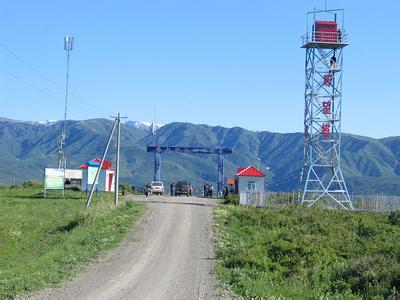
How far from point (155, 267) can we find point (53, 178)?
32476mm

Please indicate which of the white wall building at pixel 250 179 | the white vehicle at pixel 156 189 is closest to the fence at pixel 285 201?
the white wall building at pixel 250 179

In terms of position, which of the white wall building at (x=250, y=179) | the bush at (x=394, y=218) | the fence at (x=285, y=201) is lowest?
the bush at (x=394, y=218)

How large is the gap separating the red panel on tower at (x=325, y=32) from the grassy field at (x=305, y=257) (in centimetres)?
2845

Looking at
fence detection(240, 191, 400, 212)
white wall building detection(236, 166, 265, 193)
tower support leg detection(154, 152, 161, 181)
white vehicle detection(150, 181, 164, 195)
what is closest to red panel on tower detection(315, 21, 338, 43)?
white wall building detection(236, 166, 265, 193)

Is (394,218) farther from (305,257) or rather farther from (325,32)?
(325,32)

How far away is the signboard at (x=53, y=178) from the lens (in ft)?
169

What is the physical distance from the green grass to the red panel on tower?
93.9 feet

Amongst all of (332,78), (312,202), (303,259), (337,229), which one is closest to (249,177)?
(312,202)

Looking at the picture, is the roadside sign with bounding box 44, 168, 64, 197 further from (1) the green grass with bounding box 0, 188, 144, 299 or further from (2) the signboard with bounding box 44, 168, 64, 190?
(1) the green grass with bounding box 0, 188, 144, 299

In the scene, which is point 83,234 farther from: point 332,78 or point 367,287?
point 332,78

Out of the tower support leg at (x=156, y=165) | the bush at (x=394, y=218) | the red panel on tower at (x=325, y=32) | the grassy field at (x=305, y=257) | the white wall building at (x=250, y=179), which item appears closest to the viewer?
the grassy field at (x=305, y=257)

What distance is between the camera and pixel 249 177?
201ft

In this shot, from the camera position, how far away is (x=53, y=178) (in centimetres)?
5203

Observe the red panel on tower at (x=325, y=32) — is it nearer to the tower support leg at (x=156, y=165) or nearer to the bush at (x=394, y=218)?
the bush at (x=394, y=218)
